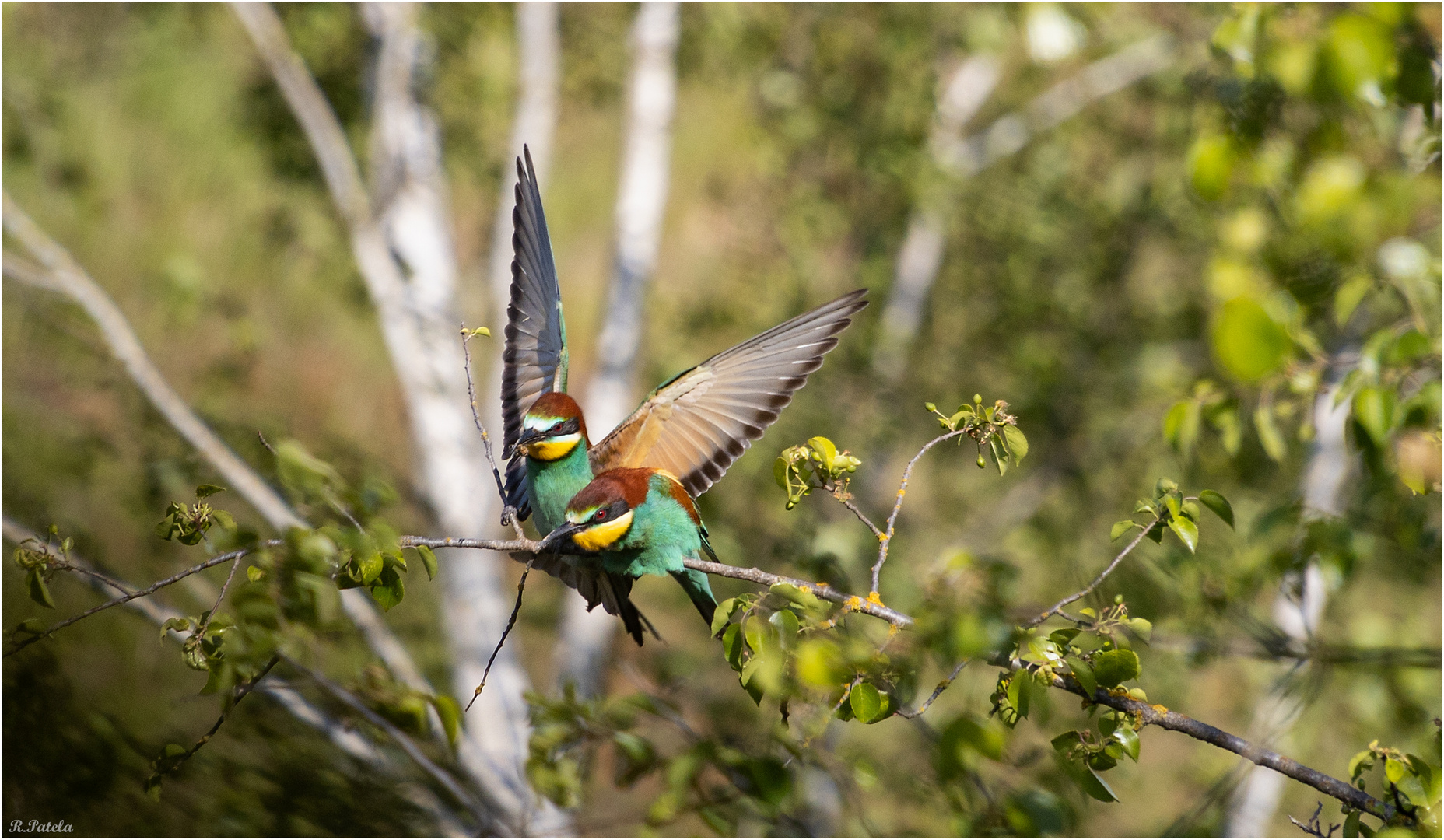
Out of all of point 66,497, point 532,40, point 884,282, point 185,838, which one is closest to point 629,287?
point 532,40

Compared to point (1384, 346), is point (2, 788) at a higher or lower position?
higher

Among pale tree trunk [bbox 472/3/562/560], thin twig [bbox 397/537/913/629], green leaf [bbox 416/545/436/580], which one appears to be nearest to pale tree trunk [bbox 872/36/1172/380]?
pale tree trunk [bbox 472/3/562/560]

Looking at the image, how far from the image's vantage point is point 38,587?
1.30 m

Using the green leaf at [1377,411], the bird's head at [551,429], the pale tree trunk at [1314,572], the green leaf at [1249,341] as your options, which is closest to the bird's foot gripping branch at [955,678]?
the green leaf at [1377,411]

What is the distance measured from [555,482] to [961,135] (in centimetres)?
423

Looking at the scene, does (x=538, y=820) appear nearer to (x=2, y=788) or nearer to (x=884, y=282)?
(x=2, y=788)

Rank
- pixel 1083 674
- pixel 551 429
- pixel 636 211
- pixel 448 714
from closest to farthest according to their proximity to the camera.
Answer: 1. pixel 1083 674
2. pixel 448 714
3. pixel 551 429
4. pixel 636 211

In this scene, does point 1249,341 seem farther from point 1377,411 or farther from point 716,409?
point 716,409

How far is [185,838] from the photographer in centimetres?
267

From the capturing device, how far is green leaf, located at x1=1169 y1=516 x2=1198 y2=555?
1.33 meters

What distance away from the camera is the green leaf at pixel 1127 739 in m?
1.20

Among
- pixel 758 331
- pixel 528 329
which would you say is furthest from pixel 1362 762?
pixel 758 331

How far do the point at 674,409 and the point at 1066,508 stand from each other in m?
3.93

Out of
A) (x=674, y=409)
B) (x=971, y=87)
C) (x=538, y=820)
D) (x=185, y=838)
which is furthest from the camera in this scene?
(x=971, y=87)
